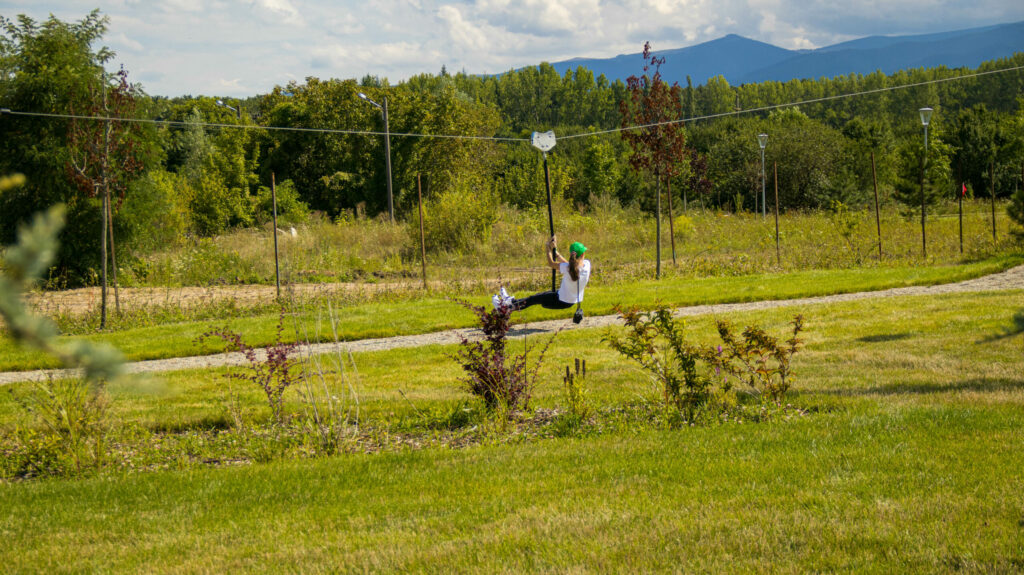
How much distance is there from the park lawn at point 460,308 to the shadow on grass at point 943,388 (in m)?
4.15

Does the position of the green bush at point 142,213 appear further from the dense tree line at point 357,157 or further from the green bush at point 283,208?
the green bush at point 283,208

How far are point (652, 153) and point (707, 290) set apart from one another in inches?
169

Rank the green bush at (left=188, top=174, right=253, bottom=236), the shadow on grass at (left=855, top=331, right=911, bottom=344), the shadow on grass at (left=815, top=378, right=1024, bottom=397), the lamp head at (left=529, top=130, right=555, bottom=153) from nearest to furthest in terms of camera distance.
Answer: the shadow on grass at (left=815, top=378, right=1024, bottom=397), the shadow on grass at (left=855, top=331, right=911, bottom=344), the lamp head at (left=529, top=130, right=555, bottom=153), the green bush at (left=188, top=174, right=253, bottom=236)

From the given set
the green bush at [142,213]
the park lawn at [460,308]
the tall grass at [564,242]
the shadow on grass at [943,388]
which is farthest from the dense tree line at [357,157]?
the shadow on grass at [943,388]

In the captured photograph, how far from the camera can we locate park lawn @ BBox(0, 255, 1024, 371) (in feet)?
36.4

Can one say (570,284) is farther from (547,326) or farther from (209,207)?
(209,207)

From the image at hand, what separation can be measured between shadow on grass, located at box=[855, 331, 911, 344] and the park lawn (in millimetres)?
2677

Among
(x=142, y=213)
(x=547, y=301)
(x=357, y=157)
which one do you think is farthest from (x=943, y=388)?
(x=357, y=157)

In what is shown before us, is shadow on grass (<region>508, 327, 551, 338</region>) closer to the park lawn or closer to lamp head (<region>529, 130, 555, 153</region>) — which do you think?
the park lawn

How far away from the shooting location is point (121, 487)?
5.28 metres

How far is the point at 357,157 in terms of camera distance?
41312 millimetres

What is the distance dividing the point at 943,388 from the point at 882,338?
254cm

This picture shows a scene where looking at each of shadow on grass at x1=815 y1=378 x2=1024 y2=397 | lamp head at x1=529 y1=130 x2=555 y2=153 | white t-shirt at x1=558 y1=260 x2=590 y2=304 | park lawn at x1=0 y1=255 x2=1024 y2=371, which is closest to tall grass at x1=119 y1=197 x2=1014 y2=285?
park lawn at x1=0 y1=255 x2=1024 y2=371

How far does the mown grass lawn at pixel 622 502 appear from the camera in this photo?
12.1ft
